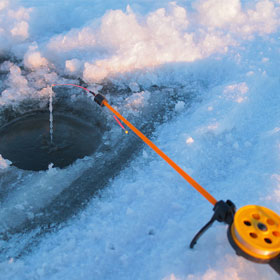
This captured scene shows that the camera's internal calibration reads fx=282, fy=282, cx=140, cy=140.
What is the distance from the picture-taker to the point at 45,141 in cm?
270

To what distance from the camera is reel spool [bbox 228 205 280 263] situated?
3.85ft

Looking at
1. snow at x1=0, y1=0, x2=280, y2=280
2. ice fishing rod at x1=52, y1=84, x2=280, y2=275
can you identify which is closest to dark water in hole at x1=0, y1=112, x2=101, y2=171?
snow at x1=0, y1=0, x2=280, y2=280

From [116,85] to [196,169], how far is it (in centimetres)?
134

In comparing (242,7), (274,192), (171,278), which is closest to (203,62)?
(242,7)

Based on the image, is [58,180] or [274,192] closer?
[274,192]

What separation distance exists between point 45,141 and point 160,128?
1.11 meters

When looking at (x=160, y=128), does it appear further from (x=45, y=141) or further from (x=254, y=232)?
(x=254, y=232)

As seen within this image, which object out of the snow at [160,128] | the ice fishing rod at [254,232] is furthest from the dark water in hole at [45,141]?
the ice fishing rod at [254,232]

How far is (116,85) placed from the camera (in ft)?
9.66

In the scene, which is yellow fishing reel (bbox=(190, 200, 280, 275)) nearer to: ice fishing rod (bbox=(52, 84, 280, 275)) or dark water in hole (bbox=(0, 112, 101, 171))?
ice fishing rod (bbox=(52, 84, 280, 275))

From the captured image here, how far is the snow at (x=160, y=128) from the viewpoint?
5.29 ft

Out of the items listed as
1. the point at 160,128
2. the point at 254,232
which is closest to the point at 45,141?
the point at 160,128

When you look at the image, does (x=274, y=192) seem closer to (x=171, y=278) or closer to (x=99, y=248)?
(x=171, y=278)

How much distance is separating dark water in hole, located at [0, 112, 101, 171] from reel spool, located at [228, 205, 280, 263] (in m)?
1.61
